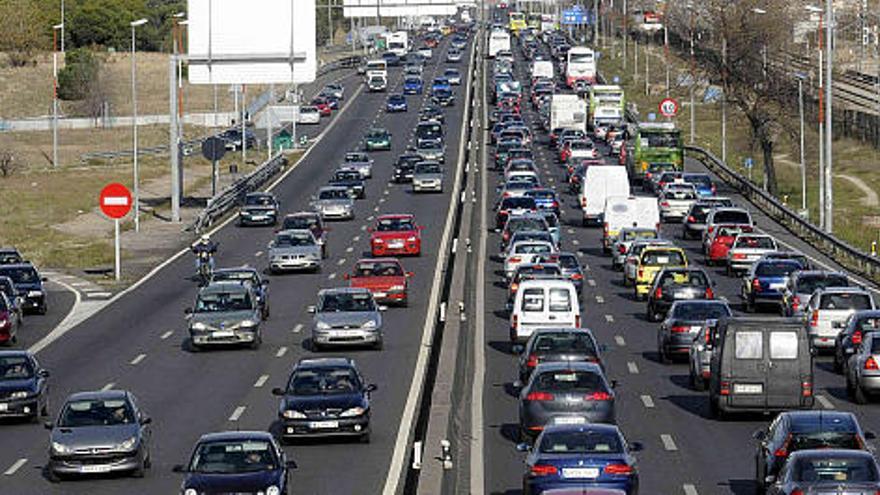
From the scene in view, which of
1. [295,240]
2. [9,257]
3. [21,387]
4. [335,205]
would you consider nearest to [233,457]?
[21,387]

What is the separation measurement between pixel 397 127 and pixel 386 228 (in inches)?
2574

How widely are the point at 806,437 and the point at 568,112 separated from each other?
321 feet

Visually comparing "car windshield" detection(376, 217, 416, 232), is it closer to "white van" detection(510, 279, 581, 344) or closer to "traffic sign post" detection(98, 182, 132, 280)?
"traffic sign post" detection(98, 182, 132, 280)

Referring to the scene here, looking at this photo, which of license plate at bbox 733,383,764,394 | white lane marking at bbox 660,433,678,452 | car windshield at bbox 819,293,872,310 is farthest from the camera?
car windshield at bbox 819,293,872,310

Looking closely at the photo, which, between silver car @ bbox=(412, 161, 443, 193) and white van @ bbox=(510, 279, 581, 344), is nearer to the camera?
white van @ bbox=(510, 279, 581, 344)

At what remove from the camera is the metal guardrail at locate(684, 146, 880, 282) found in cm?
6475

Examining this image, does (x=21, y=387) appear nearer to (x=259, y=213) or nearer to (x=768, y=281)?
(x=768, y=281)

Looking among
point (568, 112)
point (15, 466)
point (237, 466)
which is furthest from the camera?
point (568, 112)

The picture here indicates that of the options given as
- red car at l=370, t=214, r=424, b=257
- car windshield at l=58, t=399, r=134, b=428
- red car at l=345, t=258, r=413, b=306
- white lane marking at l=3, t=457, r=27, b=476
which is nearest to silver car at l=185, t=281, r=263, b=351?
red car at l=345, t=258, r=413, b=306

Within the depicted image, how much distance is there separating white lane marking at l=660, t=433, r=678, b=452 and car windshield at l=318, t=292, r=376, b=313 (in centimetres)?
1457

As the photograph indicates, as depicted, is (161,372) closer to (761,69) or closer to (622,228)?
(622,228)

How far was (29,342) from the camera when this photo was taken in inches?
2083

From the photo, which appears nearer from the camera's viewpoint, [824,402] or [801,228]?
[824,402]

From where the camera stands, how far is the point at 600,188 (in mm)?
81812
